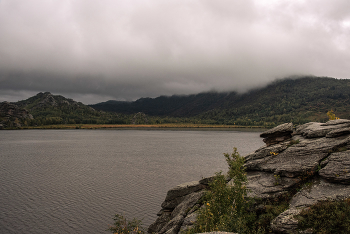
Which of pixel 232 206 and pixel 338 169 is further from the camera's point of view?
pixel 338 169

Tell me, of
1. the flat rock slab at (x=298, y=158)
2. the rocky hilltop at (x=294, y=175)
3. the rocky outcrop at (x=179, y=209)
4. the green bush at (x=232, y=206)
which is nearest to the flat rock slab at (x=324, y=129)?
the rocky hilltop at (x=294, y=175)

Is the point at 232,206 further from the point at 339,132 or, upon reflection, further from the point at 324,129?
the point at 324,129

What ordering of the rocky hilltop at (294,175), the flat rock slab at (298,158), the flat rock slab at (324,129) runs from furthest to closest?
the flat rock slab at (324,129), the flat rock slab at (298,158), the rocky hilltop at (294,175)

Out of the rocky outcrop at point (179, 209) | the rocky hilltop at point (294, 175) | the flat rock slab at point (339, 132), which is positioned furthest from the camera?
the flat rock slab at point (339, 132)

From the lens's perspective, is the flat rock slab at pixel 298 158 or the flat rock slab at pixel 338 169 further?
the flat rock slab at pixel 298 158

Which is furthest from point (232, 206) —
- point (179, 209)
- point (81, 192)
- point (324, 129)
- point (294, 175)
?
point (81, 192)

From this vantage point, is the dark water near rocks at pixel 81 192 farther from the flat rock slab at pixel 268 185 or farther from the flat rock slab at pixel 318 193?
Result: the flat rock slab at pixel 318 193

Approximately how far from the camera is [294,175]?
716 inches

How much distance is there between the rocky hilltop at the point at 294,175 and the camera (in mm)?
14953

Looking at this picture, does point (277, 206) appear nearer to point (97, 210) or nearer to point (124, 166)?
point (97, 210)

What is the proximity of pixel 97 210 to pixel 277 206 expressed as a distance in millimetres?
22430

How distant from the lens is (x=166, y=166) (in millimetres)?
55750

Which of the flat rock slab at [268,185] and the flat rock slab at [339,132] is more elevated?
the flat rock slab at [339,132]

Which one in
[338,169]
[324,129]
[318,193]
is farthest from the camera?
[324,129]
